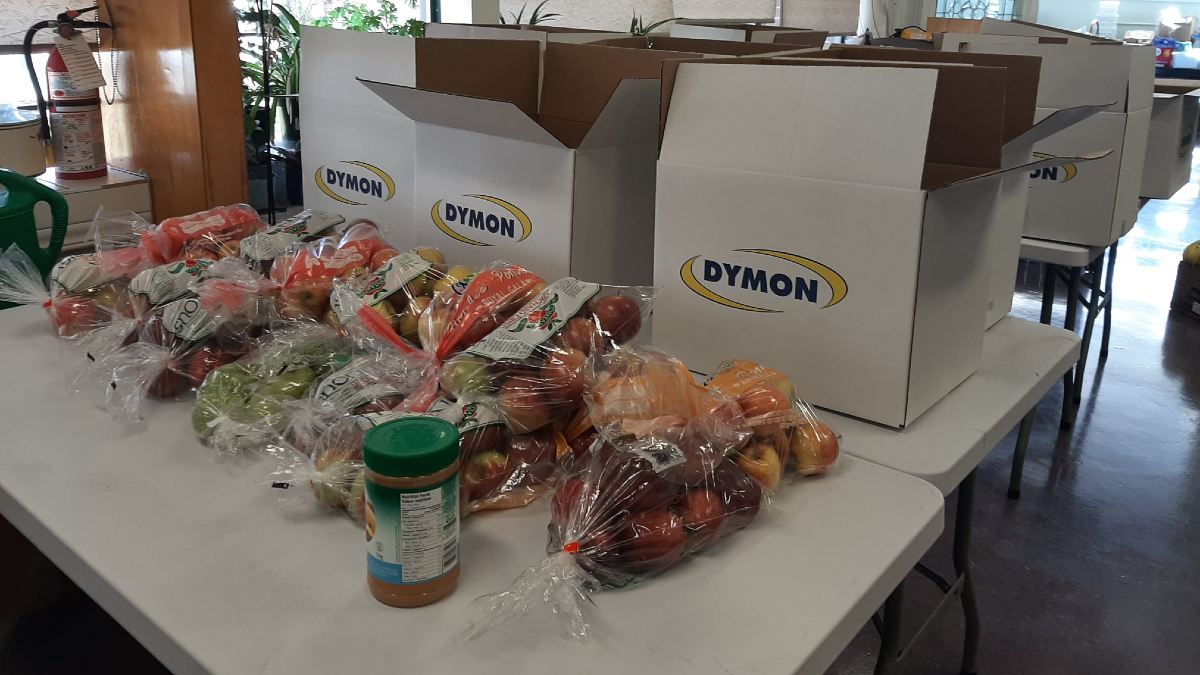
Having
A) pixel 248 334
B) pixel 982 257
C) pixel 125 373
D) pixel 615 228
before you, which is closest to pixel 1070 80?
pixel 982 257

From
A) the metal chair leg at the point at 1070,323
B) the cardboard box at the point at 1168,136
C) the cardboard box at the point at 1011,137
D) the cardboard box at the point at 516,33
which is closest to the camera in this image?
the cardboard box at the point at 1011,137

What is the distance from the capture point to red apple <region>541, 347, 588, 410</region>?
0.96 meters

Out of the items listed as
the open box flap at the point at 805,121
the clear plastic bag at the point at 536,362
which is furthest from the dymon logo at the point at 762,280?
the clear plastic bag at the point at 536,362

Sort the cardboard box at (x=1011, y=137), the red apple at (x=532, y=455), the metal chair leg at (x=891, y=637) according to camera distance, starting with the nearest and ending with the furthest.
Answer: the red apple at (x=532, y=455) < the metal chair leg at (x=891, y=637) < the cardboard box at (x=1011, y=137)

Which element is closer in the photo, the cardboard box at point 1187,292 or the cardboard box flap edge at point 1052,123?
the cardboard box flap edge at point 1052,123

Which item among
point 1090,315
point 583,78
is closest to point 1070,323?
point 1090,315

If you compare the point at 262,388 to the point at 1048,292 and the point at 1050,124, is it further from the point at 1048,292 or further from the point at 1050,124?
the point at 1048,292

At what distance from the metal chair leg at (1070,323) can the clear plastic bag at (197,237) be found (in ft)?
6.12

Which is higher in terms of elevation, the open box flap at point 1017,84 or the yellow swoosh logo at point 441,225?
the open box flap at point 1017,84

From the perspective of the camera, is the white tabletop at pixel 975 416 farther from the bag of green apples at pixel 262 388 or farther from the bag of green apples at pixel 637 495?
the bag of green apples at pixel 262 388

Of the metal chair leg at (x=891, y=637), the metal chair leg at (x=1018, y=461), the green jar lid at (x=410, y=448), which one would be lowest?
the metal chair leg at (x=1018, y=461)

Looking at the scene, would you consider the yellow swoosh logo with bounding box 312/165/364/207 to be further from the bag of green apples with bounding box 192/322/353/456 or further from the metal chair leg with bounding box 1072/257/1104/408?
the metal chair leg with bounding box 1072/257/1104/408

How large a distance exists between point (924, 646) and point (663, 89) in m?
1.44

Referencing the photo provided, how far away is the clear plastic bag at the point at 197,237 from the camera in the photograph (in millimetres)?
1420
